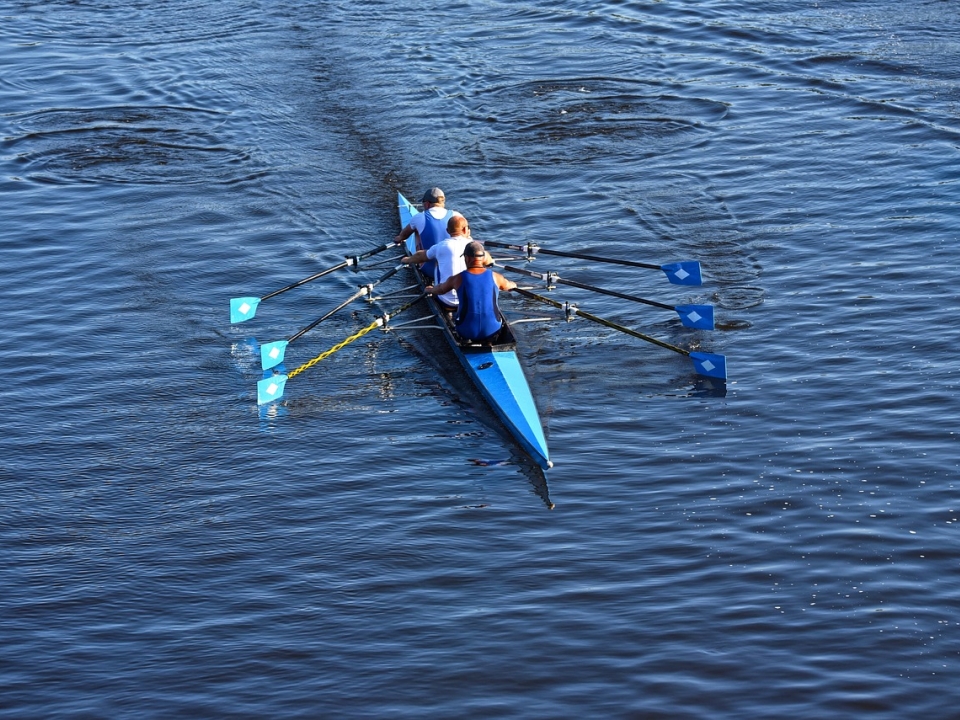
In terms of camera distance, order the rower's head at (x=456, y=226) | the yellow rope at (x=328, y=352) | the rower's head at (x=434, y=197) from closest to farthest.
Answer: the yellow rope at (x=328, y=352) < the rower's head at (x=456, y=226) < the rower's head at (x=434, y=197)

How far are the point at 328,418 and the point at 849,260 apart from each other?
869cm

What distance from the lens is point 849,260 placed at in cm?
1866

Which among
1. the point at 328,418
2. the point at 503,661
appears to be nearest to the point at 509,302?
the point at 328,418

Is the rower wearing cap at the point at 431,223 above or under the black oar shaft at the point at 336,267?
above

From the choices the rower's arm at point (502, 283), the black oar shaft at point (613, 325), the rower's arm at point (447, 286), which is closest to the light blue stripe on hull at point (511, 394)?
the rower's arm at point (447, 286)

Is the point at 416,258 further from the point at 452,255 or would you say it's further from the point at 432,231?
the point at 452,255

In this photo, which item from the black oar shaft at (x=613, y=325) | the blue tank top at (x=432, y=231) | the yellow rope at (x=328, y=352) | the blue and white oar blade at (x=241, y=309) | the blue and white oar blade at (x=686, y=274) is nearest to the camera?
the black oar shaft at (x=613, y=325)

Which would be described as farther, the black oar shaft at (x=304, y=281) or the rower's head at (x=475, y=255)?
the black oar shaft at (x=304, y=281)

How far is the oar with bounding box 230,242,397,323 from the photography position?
56.9 feet

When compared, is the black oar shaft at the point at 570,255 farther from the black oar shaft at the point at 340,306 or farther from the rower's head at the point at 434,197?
the black oar shaft at the point at 340,306

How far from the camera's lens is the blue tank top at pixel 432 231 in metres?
18.1

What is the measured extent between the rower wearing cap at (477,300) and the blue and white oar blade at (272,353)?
8.00 feet

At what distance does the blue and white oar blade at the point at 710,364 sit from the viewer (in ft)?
50.0

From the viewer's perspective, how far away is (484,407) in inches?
596
